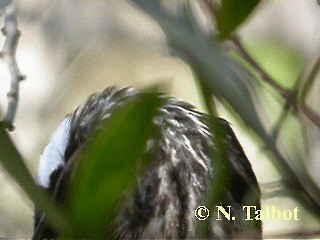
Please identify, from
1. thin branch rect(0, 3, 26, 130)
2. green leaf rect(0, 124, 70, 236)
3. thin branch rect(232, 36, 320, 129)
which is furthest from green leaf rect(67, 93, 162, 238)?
thin branch rect(0, 3, 26, 130)

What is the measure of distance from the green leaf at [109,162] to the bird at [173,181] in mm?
106

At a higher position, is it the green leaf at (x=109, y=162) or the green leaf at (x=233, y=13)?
the green leaf at (x=233, y=13)

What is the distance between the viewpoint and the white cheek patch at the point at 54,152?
2.95 ft

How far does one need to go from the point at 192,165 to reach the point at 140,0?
40cm

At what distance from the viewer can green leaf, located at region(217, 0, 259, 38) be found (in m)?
0.33

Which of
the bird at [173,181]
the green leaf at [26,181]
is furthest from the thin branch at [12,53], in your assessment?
the green leaf at [26,181]

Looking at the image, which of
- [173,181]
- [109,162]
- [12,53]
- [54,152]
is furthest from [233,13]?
[54,152]

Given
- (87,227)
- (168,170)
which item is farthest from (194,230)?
(87,227)

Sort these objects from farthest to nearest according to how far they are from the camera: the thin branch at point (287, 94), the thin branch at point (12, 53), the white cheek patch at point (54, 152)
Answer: the white cheek patch at point (54, 152), the thin branch at point (12, 53), the thin branch at point (287, 94)

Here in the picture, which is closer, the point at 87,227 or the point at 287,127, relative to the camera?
the point at 87,227

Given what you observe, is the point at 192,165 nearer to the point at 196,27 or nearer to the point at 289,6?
the point at 196,27

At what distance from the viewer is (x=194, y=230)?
23.4 inches

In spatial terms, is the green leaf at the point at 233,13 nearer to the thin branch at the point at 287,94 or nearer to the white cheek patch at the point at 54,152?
the thin branch at the point at 287,94

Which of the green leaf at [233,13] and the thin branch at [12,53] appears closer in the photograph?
the green leaf at [233,13]
